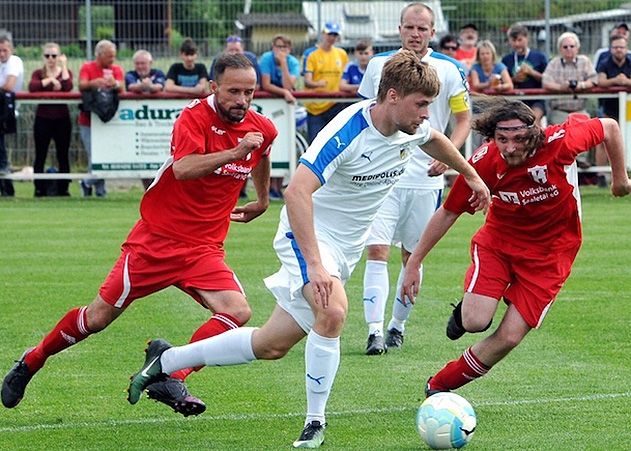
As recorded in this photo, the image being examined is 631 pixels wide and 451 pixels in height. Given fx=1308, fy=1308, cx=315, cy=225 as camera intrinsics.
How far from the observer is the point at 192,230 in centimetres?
691

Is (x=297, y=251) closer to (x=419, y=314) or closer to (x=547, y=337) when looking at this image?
(x=547, y=337)

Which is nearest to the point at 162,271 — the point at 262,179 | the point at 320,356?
the point at 262,179

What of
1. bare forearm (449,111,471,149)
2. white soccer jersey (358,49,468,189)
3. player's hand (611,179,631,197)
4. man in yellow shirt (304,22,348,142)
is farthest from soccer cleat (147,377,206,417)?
man in yellow shirt (304,22,348,142)

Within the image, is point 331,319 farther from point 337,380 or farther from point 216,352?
point 337,380

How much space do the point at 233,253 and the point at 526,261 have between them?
6.71 m

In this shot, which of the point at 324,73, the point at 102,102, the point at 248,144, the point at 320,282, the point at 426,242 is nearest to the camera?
the point at 320,282

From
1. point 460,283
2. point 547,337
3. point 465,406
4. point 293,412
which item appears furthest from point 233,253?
point 465,406

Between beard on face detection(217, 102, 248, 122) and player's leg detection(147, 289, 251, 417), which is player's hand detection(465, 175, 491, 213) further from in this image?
player's leg detection(147, 289, 251, 417)

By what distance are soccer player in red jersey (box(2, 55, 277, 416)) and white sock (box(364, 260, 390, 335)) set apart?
1.88 m

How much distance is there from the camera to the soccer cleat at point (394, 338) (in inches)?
345

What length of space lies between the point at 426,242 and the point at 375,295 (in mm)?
1777

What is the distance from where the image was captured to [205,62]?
1998cm

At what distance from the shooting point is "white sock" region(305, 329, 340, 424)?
5984 mm

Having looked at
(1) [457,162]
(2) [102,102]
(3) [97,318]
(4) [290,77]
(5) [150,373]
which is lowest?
(5) [150,373]
